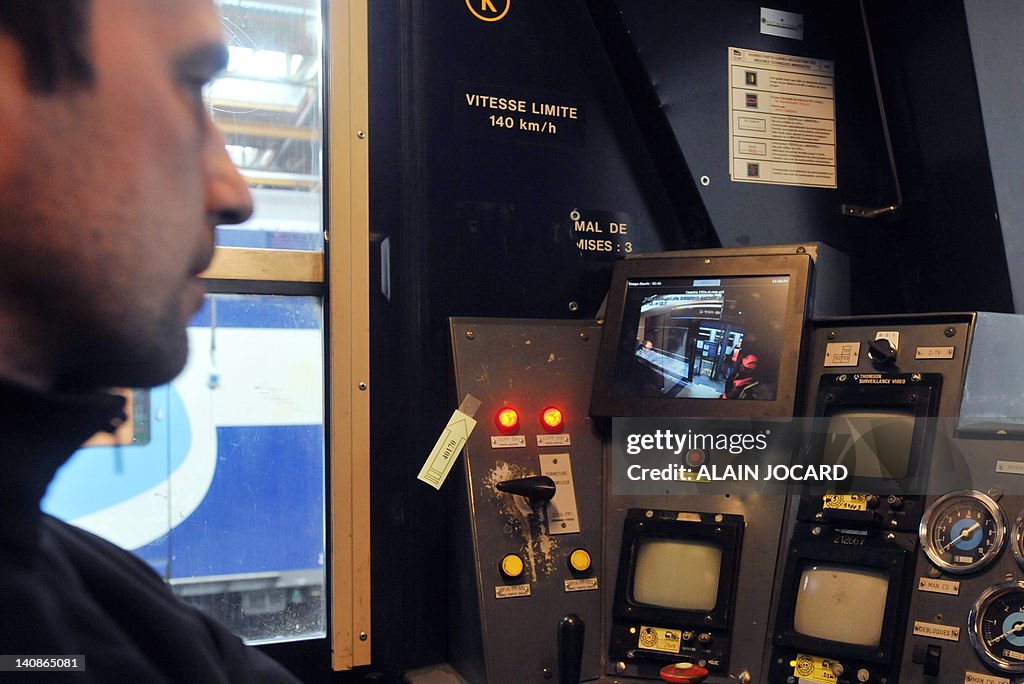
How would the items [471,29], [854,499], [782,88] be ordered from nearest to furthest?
[854,499] → [471,29] → [782,88]

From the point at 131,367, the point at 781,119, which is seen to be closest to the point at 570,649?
the point at 781,119

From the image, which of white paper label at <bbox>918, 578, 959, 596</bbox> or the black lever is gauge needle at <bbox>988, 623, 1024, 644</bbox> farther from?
the black lever

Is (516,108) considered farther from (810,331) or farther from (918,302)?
(918,302)

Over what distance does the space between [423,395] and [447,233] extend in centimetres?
39

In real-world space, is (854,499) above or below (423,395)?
below

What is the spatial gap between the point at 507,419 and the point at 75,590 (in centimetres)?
164

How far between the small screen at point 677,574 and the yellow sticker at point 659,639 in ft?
0.17

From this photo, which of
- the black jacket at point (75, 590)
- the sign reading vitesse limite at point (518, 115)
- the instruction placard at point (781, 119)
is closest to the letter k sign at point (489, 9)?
the sign reading vitesse limite at point (518, 115)

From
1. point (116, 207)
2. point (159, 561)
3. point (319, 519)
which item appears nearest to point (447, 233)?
point (319, 519)

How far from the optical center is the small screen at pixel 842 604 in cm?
167

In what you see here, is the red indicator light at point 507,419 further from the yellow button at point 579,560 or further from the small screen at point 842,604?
the small screen at point 842,604

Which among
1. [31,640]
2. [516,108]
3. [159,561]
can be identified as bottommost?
[159,561]

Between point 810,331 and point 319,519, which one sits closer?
point 810,331

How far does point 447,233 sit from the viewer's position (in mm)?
2156
